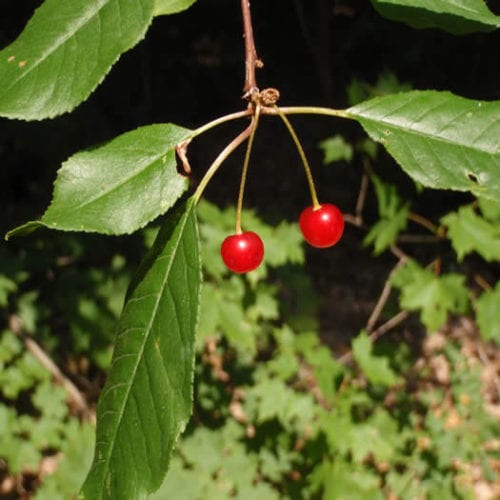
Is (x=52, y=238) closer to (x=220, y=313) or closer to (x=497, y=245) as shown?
(x=220, y=313)

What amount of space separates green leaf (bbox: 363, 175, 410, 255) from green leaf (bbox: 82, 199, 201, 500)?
2.05 metres

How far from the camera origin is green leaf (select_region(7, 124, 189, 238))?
100cm

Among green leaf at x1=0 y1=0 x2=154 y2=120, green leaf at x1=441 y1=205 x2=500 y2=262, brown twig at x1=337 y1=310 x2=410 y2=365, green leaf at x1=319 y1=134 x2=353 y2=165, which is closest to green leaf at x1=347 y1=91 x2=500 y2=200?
green leaf at x1=0 y1=0 x2=154 y2=120

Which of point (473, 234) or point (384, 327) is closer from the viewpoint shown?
point (473, 234)

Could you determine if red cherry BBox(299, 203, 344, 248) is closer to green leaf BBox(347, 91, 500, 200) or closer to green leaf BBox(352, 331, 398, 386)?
green leaf BBox(347, 91, 500, 200)

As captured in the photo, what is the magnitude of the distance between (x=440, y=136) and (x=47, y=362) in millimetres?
2735

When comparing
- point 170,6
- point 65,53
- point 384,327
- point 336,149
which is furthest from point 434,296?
point 65,53

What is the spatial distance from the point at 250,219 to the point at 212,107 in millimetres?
2391

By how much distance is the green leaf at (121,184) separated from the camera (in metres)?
1.00

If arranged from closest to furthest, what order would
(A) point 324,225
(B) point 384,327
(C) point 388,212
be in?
(A) point 324,225 → (C) point 388,212 → (B) point 384,327

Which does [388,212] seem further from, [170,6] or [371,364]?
[170,6]

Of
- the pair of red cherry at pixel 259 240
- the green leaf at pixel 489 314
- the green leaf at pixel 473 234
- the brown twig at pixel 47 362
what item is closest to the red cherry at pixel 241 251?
the pair of red cherry at pixel 259 240

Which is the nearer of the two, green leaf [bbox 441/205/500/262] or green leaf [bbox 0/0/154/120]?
→ green leaf [bbox 0/0/154/120]

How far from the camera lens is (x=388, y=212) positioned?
299 cm
